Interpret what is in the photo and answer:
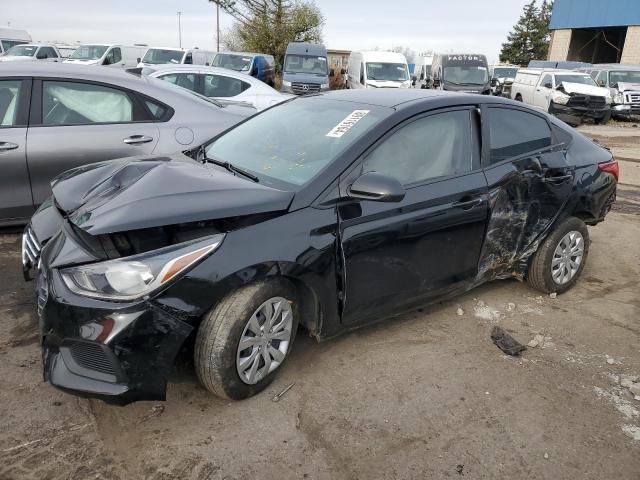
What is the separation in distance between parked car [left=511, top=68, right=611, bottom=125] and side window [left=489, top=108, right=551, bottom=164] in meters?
15.8

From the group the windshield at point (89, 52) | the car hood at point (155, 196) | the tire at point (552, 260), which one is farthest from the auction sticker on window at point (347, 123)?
the windshield at point (89, 52)

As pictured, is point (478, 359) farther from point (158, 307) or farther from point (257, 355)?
point (158, 307)

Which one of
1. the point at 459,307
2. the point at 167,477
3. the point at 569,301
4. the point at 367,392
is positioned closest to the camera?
the point at 167,477

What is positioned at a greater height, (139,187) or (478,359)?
(139,187)

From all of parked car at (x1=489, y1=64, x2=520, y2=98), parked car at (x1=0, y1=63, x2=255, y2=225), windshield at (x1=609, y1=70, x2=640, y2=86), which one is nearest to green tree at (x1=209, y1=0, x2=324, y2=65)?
parked car at (x1=489, y1=64, x2=520, y2=98)

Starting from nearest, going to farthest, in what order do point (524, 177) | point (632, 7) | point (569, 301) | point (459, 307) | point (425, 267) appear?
point (425, 267) → point (524, 177) → point (459, 307) → point (569, 301) → point (632, 7)

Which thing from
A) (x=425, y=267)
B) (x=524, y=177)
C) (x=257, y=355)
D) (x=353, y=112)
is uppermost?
(x=353, y=112)

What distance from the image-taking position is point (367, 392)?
9.75 feet

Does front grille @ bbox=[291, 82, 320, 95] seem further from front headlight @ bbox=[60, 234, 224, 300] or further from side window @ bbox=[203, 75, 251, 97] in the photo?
front headlight @ bbox=[60, 234, 224, 300]

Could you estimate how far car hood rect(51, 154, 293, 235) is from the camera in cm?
246

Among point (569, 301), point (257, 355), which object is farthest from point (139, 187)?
point (569, 301)

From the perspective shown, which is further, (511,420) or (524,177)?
(524,177)

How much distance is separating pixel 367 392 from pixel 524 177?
1944mm

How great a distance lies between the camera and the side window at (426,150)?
316 centimetres
